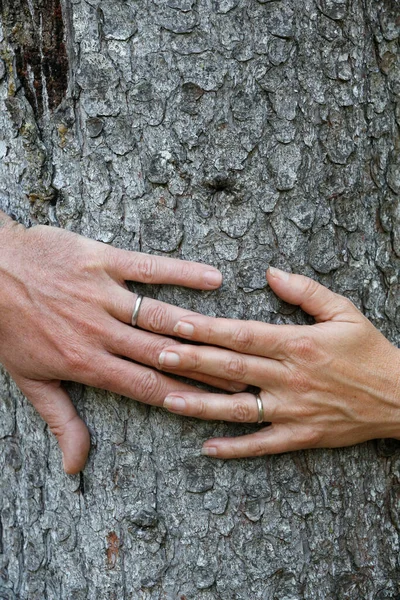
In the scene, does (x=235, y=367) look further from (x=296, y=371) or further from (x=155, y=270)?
(x=155, y=270)

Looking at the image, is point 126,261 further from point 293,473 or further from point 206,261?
point 293,473

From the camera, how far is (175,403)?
164 cm

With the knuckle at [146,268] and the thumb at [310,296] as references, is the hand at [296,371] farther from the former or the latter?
the knuckle at [146,268]

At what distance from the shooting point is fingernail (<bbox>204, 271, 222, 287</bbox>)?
1.69 meters

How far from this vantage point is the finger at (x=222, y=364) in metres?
1.62

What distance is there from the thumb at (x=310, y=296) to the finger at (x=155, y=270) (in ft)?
0.58

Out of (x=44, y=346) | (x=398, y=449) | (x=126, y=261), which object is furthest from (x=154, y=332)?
(x=398, y=449)

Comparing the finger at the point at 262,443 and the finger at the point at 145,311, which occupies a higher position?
the finger at the point at 145,311

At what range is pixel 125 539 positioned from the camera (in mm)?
1806

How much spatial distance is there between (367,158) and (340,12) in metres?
0.43

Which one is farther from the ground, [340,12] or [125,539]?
[340,12]

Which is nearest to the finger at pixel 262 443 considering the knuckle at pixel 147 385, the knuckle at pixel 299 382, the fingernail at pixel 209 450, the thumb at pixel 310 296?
the fingernail at pixel 209 450

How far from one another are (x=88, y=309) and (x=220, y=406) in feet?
1.46

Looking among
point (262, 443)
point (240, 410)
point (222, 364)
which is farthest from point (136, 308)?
point (262, 443)
